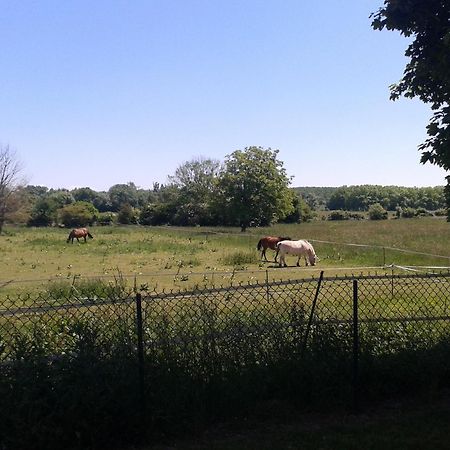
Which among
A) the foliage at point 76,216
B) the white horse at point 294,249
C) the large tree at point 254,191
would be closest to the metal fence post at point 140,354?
the white horse at point 294,249

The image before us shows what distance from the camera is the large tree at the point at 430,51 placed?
672cm

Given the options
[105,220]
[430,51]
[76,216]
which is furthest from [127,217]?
[430,51]

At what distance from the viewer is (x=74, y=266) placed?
23141 mm

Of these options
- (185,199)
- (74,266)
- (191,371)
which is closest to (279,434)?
(191,371)

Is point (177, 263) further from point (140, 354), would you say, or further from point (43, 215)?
point (43, 215)

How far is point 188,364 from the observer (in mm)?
5062

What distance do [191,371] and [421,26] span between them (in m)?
5.23

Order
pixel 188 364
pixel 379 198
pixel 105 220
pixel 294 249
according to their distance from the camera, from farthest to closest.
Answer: pixel 379 198
pixel 105 220
pixel 294 249
pixel 188 364

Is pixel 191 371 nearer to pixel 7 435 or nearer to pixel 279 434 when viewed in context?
pixel 279 434

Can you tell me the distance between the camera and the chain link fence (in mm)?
4441

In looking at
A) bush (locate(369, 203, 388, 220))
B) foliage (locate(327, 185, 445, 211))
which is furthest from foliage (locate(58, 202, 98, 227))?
foliage (locate(327, 185, 445, 211))

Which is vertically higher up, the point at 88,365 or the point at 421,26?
the point at 421,26

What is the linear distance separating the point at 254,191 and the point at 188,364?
52.9 meters

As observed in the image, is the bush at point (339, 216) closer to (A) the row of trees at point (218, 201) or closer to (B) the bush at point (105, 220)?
(A) the row of trees at point (218, 201)
